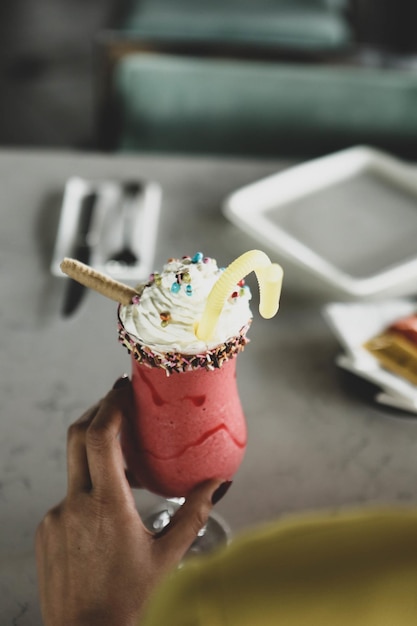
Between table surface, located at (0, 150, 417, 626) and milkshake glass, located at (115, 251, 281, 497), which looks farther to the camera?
table surface, located at (0, 150, 417, 626)

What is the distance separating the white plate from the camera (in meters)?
0.96

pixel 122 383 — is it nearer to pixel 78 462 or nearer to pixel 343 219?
pixel 78 462

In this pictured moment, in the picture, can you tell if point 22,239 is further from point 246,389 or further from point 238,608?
point 238,608

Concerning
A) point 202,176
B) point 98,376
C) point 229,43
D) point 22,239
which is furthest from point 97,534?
point 229,43

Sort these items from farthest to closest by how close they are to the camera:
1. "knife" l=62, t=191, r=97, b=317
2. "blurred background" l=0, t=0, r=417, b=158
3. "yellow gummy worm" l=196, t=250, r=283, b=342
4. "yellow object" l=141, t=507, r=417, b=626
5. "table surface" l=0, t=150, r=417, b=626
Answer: "blurred background" l=0, t=0, r=417, b=158
"knife" l=62, t=191, r=97, b=317
"table surface" l=0, t=150, r=417, b=626
"yellow gummy worm" l=196, t=250, r=283, b=342
"yellow object" l=141, t=507, r=417, b=626

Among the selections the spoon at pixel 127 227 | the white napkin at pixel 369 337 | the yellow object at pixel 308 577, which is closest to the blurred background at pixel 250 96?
the spoon at pixel 127 227

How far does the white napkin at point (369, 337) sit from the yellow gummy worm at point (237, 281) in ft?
0.96

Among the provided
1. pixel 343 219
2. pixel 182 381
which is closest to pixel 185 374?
pixel 182 381

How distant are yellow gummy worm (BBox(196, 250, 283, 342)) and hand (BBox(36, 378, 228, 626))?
13 centimetres

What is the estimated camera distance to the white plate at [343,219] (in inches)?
37.6

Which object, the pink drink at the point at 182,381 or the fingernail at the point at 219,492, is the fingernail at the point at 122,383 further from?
the fingernail at the point at 219,492

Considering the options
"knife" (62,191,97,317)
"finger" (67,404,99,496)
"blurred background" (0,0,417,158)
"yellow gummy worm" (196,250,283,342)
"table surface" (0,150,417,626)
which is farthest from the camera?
"blurred background" (0,0,417,158)

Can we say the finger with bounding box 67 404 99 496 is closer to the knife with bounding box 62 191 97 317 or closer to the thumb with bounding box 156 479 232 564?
the thumb with bounding box 156 479 232 564

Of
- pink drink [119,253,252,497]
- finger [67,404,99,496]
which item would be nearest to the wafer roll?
pink drink [119,253,252,497]
